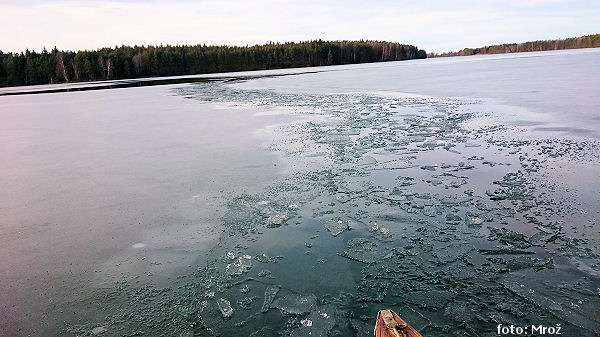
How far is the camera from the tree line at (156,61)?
241 ft

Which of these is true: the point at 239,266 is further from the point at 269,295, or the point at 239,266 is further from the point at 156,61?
the point at 156,61

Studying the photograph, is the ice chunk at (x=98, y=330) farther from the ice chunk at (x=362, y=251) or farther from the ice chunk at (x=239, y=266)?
the ice chunk at (x=362, y=251)

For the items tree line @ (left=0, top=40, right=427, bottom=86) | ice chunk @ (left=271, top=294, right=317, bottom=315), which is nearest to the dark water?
ice chunk @ (left=271, top=294, right=317, bottom=315)

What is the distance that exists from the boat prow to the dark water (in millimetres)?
742

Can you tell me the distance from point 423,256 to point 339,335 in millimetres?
1652

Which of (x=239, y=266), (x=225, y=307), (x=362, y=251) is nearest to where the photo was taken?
(x=225, y=307)

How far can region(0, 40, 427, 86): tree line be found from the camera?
73.3 meters

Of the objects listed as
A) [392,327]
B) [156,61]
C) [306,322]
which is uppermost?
[156,61]

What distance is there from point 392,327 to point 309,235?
264cm

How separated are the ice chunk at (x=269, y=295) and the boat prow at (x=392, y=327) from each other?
4.52 ft

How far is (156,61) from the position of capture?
81.8m

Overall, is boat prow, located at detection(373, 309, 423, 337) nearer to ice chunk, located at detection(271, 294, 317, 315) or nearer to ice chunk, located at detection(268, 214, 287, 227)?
ice chunk, located at detection(271, 294, 317, 315)

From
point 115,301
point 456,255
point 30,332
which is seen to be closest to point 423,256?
point 456,255

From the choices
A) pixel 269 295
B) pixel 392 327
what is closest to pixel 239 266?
pixel 269 295
